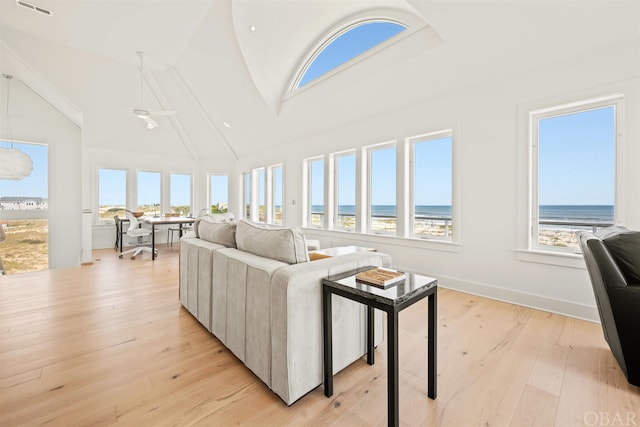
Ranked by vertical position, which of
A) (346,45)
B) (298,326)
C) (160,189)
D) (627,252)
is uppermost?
(346,45)

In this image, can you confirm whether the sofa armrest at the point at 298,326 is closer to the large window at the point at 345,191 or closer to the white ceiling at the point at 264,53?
the white ceiling at the point at 264,53

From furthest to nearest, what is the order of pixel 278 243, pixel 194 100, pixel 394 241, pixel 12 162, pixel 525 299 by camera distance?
pixel 194 100 → pixel 12 162 → pixel 394 241 → pixel 525 299 → pixel 278 243

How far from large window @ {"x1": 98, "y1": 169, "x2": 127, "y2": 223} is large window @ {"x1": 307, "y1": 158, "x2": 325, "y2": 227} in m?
5.07

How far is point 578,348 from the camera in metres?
1.96

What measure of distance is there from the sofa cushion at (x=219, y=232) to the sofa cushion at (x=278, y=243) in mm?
336

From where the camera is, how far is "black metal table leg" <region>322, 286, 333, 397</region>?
142cm

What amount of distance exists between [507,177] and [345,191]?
2626 mm

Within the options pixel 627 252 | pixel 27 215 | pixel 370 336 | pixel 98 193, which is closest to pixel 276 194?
pixel 98 193

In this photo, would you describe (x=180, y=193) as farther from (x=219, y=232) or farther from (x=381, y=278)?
(x=381, y=278)

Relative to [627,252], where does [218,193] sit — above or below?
above

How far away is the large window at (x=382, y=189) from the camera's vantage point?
4217mm

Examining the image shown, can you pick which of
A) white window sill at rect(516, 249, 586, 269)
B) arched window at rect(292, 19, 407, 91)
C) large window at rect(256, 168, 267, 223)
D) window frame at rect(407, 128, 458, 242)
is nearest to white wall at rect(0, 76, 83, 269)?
large window at rect(256, 168, 267, 223)

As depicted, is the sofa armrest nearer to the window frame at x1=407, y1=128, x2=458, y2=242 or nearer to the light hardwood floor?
the light hardwood floor

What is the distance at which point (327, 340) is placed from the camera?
1.42 metres
